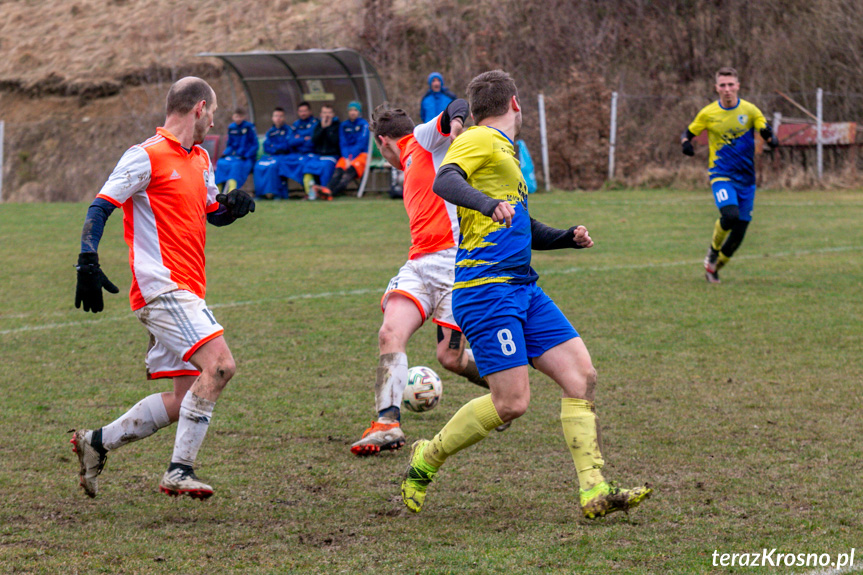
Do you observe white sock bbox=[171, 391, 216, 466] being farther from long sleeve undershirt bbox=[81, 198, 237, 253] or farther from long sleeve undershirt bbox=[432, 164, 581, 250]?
long sleeve undershirt bbox=[432, 164, 581, 250]

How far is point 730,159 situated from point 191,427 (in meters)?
7.44

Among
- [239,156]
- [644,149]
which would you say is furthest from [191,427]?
[644,149]

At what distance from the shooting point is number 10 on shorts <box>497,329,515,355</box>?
3.76 metres

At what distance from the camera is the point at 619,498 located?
3512 millimetres

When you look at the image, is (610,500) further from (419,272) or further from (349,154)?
(349,154)

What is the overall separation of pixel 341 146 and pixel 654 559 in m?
17.0

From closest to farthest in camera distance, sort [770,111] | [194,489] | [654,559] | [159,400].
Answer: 1. [654,559]
2. [194,489]
3. [159,400]
4. [770,111]

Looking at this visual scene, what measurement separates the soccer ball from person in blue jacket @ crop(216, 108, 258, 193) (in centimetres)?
1518

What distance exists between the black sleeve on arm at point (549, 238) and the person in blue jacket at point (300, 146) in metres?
15.7

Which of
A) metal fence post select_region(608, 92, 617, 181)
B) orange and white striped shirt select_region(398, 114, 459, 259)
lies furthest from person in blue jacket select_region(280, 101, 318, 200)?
orange and white striped shirt select_region(398, 114, 459, 259)

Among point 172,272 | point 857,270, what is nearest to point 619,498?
point 172,272

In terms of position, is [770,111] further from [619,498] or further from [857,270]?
[619,498]

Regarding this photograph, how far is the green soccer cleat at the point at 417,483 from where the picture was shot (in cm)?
383

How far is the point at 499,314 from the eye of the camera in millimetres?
3766
